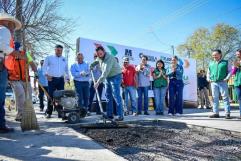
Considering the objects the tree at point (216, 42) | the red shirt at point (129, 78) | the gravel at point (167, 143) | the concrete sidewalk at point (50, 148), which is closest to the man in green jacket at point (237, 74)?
the gravel at point (167, 143)

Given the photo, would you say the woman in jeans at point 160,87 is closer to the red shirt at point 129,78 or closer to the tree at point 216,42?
the red shirt at point 129,78

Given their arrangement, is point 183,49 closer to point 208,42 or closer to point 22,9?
point 208,42

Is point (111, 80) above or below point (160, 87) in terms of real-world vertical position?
above

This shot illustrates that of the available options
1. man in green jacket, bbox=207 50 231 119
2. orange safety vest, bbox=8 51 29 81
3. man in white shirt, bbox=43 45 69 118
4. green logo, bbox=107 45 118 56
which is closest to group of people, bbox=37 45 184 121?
man in white shirt, bbox=43 45 69 118

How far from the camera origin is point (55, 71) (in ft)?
28.9

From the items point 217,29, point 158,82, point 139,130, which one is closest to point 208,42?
point 217,29

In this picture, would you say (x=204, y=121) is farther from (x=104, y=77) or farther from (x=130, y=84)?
(x=130, y=84)

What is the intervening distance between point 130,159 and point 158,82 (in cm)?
693

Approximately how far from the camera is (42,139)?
5031mm

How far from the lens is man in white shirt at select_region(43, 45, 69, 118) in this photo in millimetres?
8812

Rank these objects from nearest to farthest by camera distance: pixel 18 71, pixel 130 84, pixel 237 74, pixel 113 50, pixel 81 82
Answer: pixel 18 71
pixel 237 74
pixel 81 82
pixel 130 84
pixel 113 50

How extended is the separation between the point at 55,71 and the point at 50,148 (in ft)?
15.3

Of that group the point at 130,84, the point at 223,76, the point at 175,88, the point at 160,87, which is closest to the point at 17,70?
the point at 130,84

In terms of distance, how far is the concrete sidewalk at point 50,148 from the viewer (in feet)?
12.8
